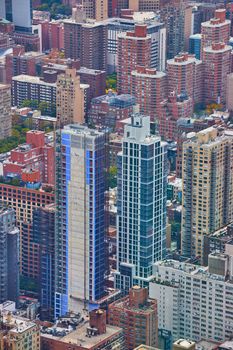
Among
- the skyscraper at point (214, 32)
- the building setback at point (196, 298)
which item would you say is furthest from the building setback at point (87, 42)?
the building setback at point (196, 298)

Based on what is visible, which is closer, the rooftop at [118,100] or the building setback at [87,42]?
the rooftop at [118,100]

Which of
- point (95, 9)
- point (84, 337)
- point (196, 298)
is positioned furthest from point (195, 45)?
point (84, 337)

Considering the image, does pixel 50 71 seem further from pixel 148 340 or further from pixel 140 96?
pixel 148 340

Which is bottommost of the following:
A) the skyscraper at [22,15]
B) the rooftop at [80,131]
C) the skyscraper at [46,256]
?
the skyscraper at [46,256]

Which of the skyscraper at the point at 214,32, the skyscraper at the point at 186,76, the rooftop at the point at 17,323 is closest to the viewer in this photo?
the rooftop at the point at 17,323

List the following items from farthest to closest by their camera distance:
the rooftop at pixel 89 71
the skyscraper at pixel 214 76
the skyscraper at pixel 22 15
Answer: the skyscraper at pixel 22 15 < the skyscraper at pixel 214 76 < the rooftop at pixel 89 71

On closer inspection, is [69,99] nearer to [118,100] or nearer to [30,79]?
[118,100]

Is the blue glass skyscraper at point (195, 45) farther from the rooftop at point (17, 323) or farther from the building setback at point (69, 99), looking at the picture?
the rooftop at point (17, 323)
